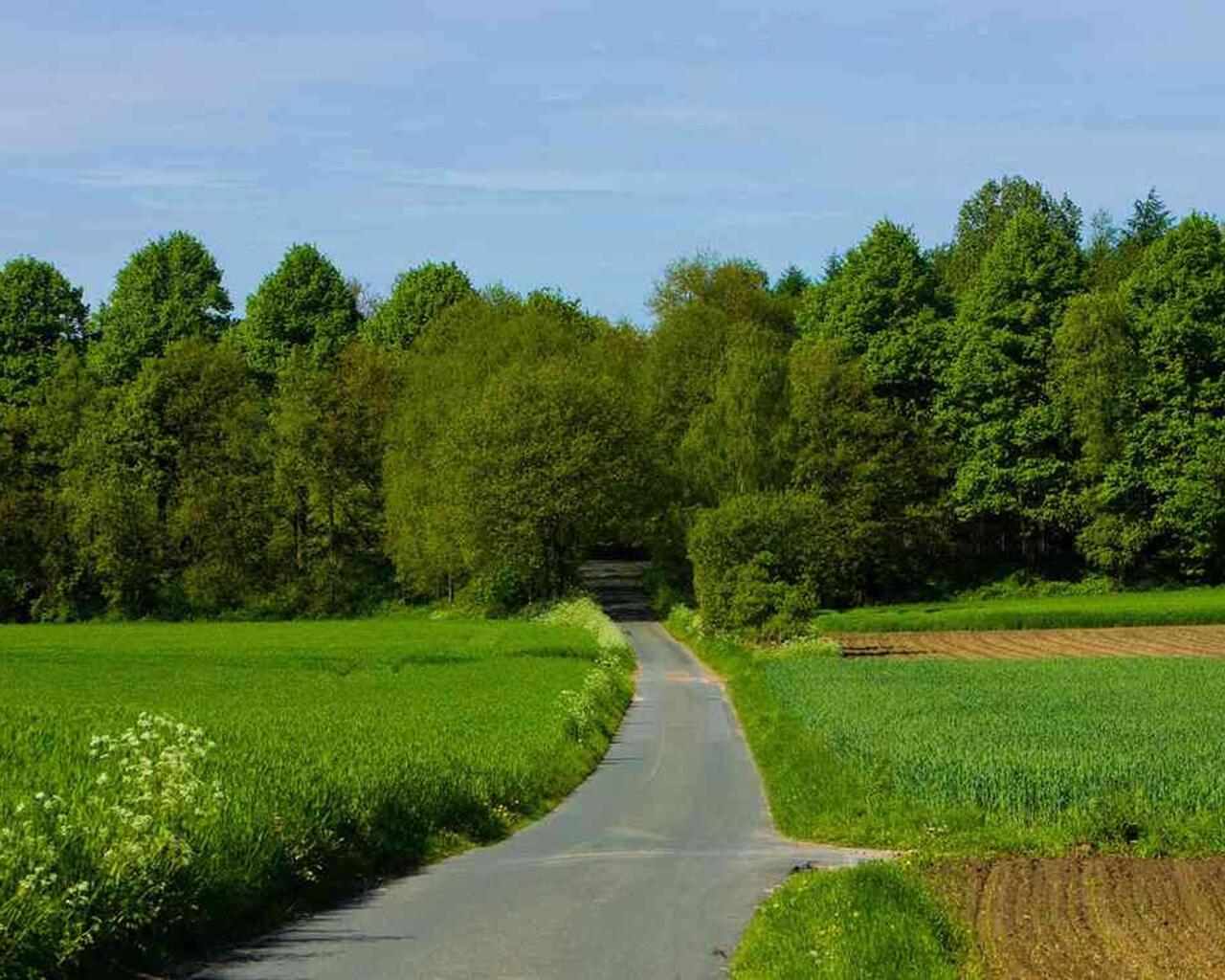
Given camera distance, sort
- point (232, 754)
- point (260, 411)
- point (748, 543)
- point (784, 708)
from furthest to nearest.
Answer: point (260, 411) < point (748, 543) < point (784, 708) < point (232, 754)

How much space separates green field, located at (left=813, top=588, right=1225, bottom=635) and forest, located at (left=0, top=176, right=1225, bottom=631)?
517cm

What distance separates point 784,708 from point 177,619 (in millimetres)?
63343

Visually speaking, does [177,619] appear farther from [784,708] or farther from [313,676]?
[784,708]

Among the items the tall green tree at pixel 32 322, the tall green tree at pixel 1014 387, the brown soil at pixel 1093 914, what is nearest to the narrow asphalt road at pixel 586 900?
the brown soil at pixel 1093 914

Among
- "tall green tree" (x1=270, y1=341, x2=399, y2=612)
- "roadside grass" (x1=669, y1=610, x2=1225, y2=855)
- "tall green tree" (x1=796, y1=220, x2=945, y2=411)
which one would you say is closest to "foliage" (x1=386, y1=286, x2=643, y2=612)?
"tall green tree" (x1=270, y1=341, x2=399, y2=612)

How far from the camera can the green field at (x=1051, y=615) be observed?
7594 cm

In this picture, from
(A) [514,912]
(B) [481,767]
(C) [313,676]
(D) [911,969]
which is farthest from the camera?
(C) [313,676]

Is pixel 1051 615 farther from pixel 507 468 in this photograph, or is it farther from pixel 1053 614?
pixel 507 468

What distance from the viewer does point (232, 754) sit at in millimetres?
22812

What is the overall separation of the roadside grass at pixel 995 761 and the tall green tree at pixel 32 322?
72.2 m

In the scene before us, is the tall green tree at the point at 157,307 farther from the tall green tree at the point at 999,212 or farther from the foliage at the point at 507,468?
the tall green tree at the point at 999,212

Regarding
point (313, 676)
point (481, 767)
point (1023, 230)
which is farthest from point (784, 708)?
point (1023, 230)

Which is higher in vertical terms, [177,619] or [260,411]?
[260,411]

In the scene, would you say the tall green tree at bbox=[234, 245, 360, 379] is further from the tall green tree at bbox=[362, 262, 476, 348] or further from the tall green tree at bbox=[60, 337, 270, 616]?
the tall green tree at bbox=[60, 337, 270, 616]
